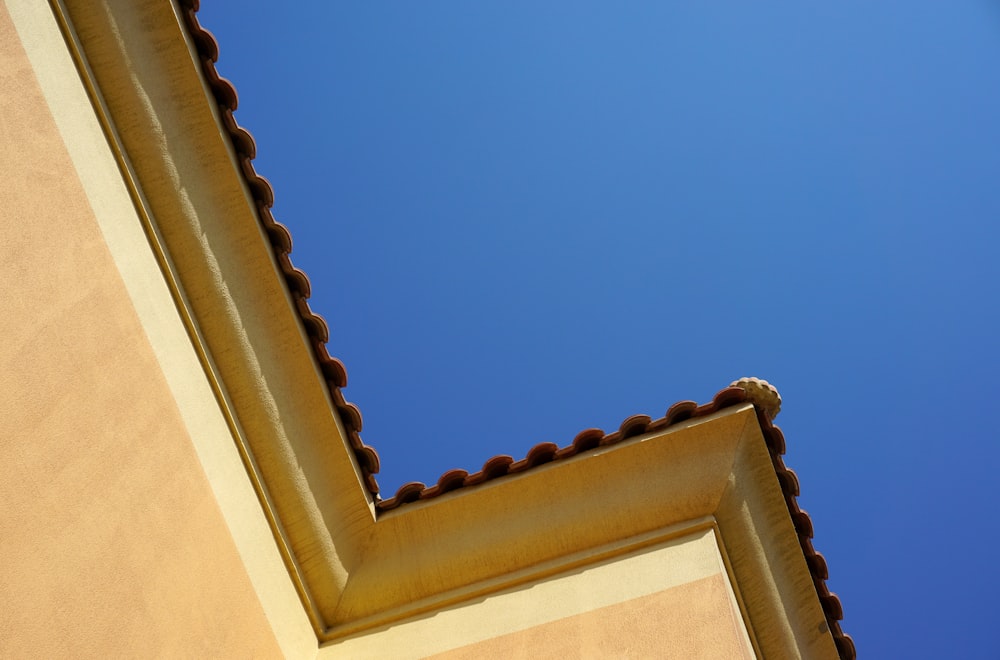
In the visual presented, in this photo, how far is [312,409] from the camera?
638 centimetres

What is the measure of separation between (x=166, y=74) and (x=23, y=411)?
2395mm

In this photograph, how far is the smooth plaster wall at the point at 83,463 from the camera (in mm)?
4441

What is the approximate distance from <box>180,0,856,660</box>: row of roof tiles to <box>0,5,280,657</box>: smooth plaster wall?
1.00 metres

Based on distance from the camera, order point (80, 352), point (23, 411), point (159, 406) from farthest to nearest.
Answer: point (159, 406) < point (80, 352) < point (23, 411)

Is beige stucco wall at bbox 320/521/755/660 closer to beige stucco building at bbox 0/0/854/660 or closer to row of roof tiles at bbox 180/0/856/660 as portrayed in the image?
beige stucco building at bbox 0/0/854/660

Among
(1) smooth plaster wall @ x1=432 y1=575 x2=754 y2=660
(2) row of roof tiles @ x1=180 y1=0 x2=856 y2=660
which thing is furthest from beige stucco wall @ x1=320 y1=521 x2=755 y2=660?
(2) row of roof tiles @ x1=180 y1=0 x2=856 y2=660

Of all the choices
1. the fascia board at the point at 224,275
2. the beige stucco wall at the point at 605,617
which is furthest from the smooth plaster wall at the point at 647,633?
the fascia board at the point at 224,275

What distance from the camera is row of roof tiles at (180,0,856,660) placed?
5.70 metres

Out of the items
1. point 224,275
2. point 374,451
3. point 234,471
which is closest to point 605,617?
point 374,451

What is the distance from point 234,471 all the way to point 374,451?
0.96 m

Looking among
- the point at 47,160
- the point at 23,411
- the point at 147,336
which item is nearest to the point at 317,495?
the point at 147,336

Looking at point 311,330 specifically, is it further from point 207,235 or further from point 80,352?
point 80,352

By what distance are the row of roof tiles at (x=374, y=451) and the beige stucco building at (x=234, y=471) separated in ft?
0.05

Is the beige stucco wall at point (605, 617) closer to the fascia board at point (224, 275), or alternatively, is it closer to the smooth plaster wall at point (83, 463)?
the fascia board at point (224, 275)
